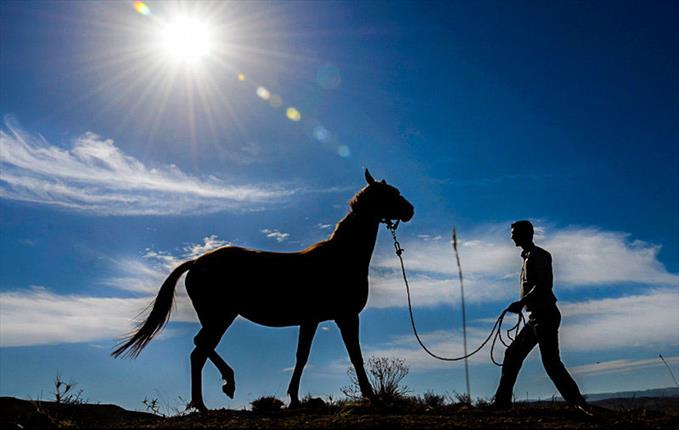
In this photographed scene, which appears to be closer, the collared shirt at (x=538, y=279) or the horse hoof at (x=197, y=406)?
the collared shirt at (x=538, y=279)

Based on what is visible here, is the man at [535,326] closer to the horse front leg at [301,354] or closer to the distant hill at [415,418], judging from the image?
the distant hill at [415,418]

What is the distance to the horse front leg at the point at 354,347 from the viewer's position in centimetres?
856

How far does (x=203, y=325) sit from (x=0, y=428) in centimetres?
288

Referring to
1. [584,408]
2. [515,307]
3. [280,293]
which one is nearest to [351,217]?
[280,293]

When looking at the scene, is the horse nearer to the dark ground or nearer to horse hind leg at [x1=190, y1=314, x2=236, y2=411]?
horse hind leg at [x1=190, y1=314, x2=236, y2=411]

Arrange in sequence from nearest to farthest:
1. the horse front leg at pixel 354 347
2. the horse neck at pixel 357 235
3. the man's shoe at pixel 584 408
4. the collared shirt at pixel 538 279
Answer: the man's shoe at pixel 584 408
the collared shirt at pixel 538 279
the horse front leg at pixel 354 347
the horse neck at pixel 357 235

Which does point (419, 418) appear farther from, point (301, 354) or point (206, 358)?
point (206, 358)

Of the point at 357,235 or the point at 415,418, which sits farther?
the point at 357,235

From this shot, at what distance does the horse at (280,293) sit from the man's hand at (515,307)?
2205 millimetres

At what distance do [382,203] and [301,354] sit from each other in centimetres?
273

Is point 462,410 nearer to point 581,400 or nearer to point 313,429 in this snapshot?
point 581,400

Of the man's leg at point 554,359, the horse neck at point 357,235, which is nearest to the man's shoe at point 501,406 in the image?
the man's leg at point 554,359

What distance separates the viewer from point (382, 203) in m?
9.73

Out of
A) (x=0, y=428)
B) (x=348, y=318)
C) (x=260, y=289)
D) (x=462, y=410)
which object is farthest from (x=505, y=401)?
(x=0, y=428)
